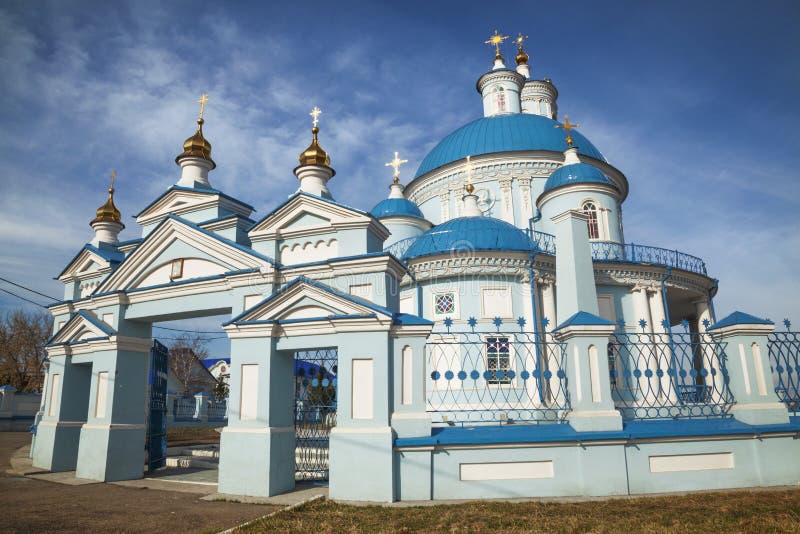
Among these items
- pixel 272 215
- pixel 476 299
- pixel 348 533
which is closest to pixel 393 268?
pixel 272 215

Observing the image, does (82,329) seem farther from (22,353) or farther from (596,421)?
(22,353)

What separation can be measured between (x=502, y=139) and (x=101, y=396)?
18485mm

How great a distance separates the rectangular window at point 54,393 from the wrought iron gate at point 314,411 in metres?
5.63

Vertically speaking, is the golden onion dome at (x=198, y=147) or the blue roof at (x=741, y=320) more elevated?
the golden onion dome at (x=198, y=147)

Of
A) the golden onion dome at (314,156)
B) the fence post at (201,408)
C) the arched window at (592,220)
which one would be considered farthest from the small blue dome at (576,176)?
the fence post at (201,408)

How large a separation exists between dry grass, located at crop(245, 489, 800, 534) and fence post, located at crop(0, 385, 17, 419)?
22949 millimetres

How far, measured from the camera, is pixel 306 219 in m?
9.33

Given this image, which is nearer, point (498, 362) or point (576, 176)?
point (498, 362)

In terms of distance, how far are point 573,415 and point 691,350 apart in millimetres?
2212

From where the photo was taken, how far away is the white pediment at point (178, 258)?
9.56 metres

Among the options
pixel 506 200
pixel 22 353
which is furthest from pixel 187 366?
pixel 506 200

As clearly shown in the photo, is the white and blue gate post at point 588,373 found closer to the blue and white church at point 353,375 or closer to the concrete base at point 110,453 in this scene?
the blue and white church at point 353,375

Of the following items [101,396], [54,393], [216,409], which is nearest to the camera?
[101,396]

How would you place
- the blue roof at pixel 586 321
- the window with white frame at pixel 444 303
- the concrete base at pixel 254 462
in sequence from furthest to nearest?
the window with white frame at pixel 444 303, the concrete base at pixel 254 462, the blue roof at pixel 586 321
